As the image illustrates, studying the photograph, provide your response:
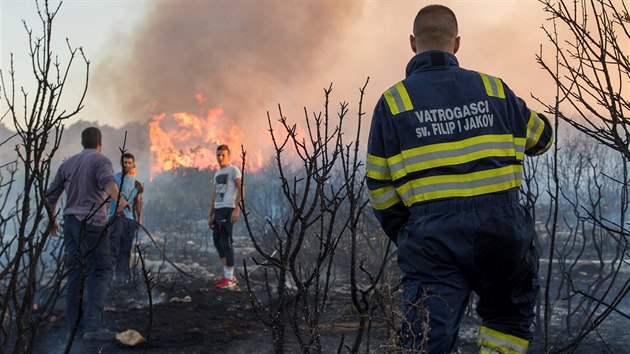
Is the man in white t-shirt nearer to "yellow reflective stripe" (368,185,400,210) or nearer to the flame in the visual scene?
"yellow reflective stripe" (368,185,400,210)

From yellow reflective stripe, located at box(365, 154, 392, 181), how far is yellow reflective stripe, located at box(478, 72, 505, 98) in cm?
52

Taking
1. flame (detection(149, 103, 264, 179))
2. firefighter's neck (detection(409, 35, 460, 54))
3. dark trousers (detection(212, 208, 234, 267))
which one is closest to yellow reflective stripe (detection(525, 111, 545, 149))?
firefighter's neck (detection(409, 35, 460, 54))

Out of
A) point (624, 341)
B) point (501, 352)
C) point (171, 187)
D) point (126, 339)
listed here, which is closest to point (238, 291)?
point (126, 339)

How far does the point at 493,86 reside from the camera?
92.7 inches

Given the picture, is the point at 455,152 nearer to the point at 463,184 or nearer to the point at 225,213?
the point at 463,184

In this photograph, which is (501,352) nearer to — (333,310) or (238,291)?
(333,310)

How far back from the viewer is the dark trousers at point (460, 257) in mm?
2082

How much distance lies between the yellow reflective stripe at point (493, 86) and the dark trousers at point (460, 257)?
0.42 metres

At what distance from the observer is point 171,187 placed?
20.4 m

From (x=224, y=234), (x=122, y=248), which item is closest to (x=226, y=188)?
(x=224, y=234)

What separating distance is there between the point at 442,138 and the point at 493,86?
0.35m

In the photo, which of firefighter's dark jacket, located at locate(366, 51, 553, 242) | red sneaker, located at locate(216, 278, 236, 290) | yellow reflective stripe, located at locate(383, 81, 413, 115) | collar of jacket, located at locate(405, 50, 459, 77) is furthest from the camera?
red sneaker, located at locate(216, 278, 236, 290)

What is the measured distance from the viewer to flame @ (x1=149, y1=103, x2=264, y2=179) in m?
21.4

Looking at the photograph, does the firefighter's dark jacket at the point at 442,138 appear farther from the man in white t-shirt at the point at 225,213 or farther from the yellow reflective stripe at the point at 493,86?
the man in white t-shirt at the point at 225,213
